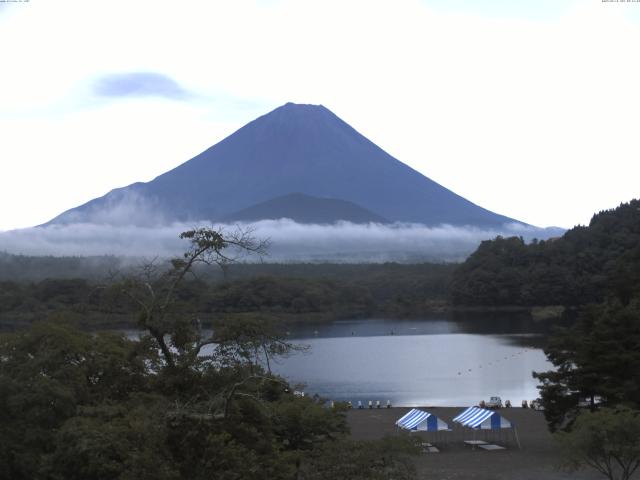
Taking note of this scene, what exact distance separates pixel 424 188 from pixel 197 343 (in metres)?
129

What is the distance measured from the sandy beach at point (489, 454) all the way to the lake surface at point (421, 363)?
8.49 ft

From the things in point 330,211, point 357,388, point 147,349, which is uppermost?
point 330,211

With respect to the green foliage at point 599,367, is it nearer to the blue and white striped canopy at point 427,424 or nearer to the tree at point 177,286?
the blue and white striped canopy at point 427,424

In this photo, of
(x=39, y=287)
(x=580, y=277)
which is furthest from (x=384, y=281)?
(x=39, y=287)

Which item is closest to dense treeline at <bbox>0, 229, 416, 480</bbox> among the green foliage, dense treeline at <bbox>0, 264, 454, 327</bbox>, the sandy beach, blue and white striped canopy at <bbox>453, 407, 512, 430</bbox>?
the sandy beach

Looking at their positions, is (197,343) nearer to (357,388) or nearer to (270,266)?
(357,388)

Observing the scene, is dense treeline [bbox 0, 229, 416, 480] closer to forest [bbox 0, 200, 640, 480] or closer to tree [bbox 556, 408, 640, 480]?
forest [bbox 0, 200, 640, 480]

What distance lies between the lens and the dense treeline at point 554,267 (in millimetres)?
52753

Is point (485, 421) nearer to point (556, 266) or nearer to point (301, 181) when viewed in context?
point (556, 266)

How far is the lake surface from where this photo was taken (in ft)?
77.4

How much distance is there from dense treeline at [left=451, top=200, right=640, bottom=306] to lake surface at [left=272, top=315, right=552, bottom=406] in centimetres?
853

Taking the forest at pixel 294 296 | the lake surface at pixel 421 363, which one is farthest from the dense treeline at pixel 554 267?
the lake surface at pixel 421 363

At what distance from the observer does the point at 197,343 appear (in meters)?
6.78

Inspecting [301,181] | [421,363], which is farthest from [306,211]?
[421,363]
